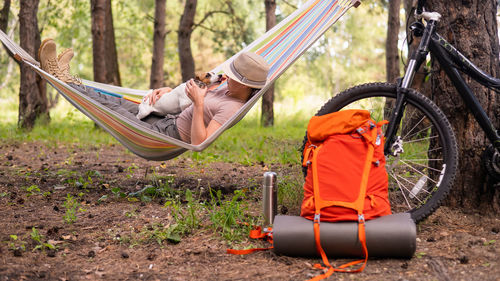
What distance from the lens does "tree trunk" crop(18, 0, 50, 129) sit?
6.29 meters

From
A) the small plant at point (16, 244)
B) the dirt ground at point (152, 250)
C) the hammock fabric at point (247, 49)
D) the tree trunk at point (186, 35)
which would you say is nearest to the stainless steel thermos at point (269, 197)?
the dirt ground at point (152, 250)

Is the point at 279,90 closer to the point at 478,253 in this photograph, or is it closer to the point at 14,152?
the point at 14,152

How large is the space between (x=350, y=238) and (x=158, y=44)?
6.26 meters

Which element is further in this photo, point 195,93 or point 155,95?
point 155,95

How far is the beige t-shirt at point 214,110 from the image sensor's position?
2.95 m

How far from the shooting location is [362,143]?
2.30 metres

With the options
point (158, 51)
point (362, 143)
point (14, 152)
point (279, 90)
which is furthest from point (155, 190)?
point (279, 90)

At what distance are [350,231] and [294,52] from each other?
4.34 ft

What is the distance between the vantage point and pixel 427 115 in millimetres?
2498

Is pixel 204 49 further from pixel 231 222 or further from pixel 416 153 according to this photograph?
pixel 231 222

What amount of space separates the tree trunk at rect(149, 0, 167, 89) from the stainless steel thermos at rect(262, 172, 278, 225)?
18.0ft

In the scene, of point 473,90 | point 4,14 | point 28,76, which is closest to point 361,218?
point 473,90

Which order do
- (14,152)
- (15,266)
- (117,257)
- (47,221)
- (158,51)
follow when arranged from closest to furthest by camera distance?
(15,266), (117,257), (47,221), (14,152), (158,51)

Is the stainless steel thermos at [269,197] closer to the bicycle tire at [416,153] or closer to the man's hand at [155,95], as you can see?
the bicycle tire at [416,153]
